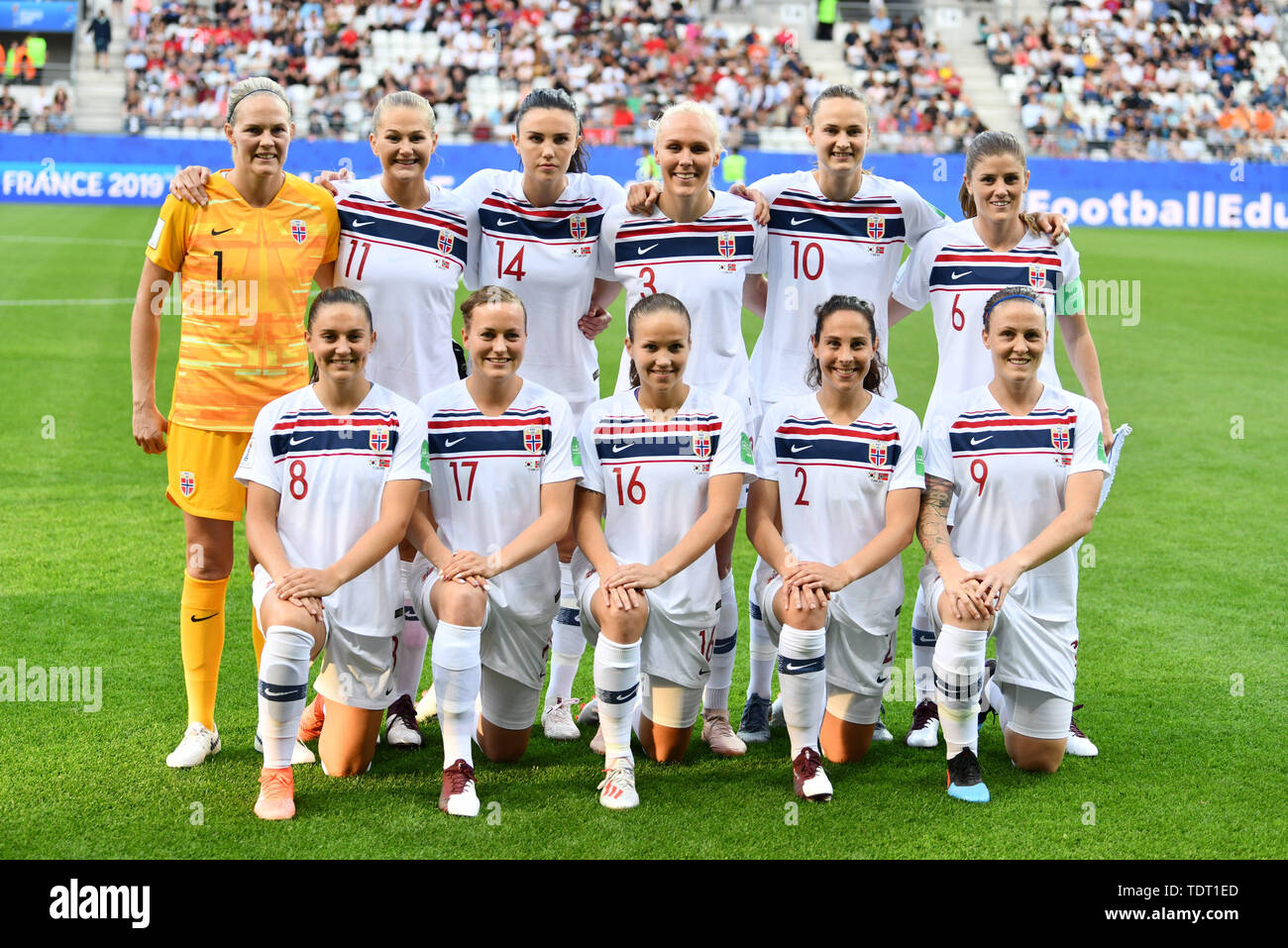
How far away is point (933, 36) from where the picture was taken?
105 ft

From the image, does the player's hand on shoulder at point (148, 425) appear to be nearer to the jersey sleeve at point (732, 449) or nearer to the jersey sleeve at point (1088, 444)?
the jersey sleeve at point (732, 449)

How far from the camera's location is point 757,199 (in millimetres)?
5020

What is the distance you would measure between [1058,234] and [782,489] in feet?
4.85

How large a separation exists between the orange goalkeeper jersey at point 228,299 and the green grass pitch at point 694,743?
Answer: 4.04 feet

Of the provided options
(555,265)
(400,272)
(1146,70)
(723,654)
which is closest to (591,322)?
(555,265)

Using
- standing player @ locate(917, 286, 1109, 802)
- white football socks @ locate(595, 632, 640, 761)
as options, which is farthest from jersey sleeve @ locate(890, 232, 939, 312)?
white football socks @ locate(595, 632, 640, 761)

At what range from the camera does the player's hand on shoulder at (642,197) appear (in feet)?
16.0

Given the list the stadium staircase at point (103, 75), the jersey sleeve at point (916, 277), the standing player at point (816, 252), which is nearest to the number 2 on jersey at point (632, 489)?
the standing player at point (816, 252)

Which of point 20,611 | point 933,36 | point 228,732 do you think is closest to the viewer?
point 228,732

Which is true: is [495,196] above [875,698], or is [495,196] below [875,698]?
above

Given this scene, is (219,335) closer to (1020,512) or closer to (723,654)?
(723,654)

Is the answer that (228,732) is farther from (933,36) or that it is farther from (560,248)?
(933,36)

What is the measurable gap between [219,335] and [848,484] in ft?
7.27

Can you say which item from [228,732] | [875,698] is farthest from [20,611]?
[875,698]
